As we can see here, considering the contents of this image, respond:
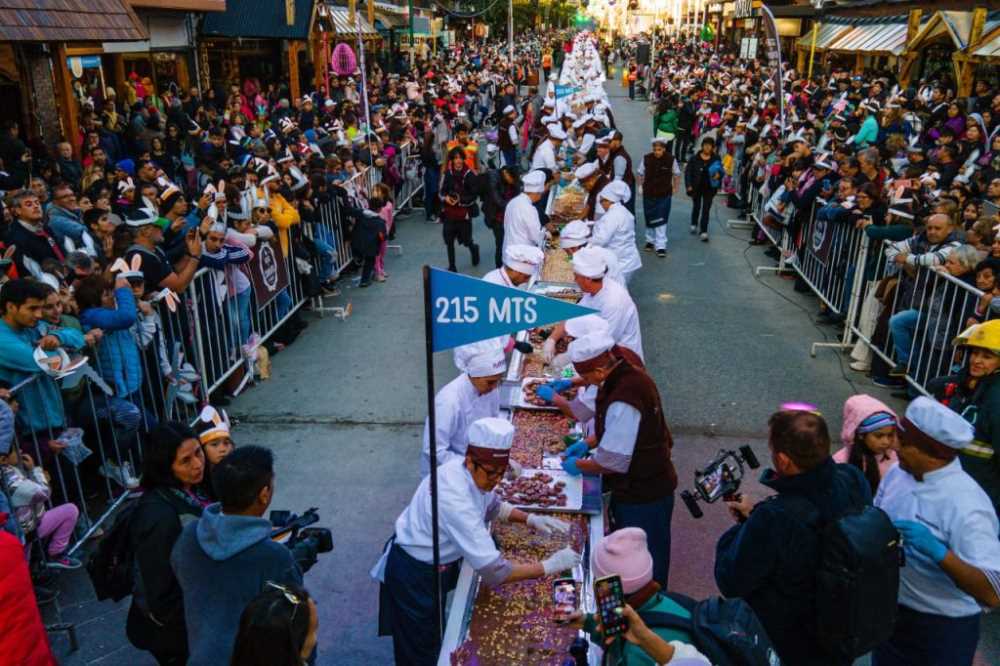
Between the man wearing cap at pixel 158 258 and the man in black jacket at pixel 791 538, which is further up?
the man wearing cap at pixel 158 258

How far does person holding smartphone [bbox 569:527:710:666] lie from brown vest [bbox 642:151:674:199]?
10.1 m

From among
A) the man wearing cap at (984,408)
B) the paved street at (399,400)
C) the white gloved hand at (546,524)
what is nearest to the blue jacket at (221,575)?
the white gloved hand at (546,524)

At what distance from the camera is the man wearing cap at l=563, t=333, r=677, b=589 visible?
163 inches

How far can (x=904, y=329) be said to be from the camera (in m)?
7.38

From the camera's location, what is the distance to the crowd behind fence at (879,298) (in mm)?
6836

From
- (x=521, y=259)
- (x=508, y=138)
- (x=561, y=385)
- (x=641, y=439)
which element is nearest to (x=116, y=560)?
(x=641, y=439)

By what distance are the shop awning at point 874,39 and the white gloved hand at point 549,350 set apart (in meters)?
22.5

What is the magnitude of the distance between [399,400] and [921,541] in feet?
17.7

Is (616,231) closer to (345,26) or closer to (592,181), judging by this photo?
(592,181)

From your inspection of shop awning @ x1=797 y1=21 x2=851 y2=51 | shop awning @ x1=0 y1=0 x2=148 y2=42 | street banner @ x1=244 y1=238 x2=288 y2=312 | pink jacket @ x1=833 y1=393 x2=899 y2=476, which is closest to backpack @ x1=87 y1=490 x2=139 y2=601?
pink jacket @ x1=833 y1=393 x2=899 y2=476

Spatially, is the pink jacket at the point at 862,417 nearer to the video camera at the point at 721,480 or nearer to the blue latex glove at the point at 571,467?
the video camera at the point at 721,480

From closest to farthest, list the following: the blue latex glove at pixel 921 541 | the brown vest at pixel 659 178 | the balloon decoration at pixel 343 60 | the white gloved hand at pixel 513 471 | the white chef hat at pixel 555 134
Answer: the blue latex glove at pixel 921 541 → the white gloved hand at pixel 513 471 → the brown vest at pixel 659 178 → the white chef hat at pixel 555 134 → the balloon decoration at pixel 343 60

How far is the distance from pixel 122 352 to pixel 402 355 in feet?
11.9

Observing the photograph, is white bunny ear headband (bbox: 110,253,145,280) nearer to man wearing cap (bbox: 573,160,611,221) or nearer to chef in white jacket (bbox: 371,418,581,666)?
chef in white jacket (bbox: 371,418,581,666)
